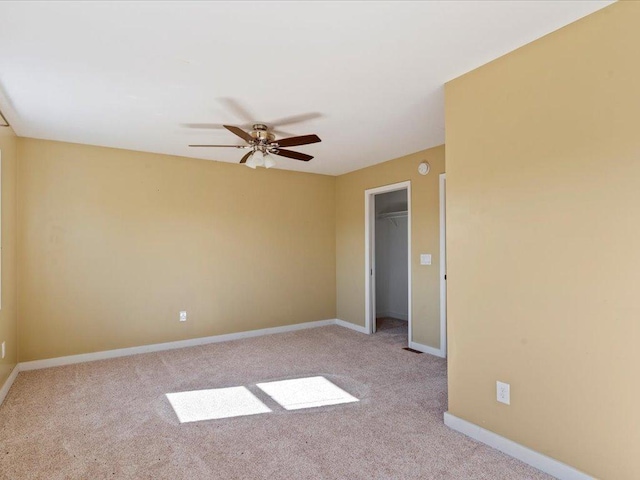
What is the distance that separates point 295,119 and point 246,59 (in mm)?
1108

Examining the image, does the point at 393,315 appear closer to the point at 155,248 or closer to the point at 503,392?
the point at 155,248

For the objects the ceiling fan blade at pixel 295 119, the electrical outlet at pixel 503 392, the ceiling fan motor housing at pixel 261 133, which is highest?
the ceiling fan blade at pixel 295 119

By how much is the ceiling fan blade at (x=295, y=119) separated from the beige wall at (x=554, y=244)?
1.21 metres

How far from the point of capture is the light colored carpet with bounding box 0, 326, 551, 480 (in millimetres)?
2107

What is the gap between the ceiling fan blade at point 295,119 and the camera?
3.24 meters

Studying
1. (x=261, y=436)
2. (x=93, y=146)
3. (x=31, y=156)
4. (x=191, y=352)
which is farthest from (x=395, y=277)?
(x=31, y=156)

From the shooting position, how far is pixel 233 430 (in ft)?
8.36

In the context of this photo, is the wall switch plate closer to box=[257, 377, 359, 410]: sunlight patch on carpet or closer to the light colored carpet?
the light colored carpet

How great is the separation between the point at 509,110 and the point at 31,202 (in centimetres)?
459

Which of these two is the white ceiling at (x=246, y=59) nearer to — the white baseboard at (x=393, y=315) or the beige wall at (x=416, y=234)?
the beige wall at (x=416, y=234)

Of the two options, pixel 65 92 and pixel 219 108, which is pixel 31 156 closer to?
pixel 65 92

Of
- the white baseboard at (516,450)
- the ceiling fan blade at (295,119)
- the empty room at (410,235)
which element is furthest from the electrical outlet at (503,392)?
the ceiling fan blade at (295,119)

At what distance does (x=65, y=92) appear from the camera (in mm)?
2732

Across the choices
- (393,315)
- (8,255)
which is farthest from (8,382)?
(393,315)
